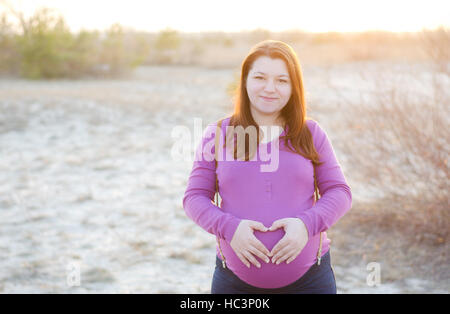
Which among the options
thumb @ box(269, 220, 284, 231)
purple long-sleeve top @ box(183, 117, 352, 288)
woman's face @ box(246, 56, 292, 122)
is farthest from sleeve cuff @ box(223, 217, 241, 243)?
woman's face @ box(246, 56, 292, 122)

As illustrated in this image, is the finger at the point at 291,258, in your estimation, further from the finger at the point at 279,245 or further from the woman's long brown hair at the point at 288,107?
the woman's long brown hair at the point at 288,107

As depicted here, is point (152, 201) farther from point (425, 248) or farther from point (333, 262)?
point (425, 248)

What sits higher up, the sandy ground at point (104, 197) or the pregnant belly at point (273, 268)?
the pregnant belly at point (273, 268)

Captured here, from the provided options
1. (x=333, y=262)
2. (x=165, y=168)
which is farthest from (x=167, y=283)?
(x=165, y=168)

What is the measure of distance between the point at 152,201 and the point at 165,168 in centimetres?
142

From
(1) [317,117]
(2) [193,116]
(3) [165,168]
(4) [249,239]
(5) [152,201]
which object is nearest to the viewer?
(4) [249,239]

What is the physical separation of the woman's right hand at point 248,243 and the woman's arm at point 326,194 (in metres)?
0.17

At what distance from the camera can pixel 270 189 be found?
179 centimetres

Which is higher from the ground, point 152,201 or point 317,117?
point 317,117

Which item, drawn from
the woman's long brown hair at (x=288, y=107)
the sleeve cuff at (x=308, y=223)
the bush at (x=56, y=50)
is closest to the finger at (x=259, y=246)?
the sleeve cuff at (x=308, y=223)

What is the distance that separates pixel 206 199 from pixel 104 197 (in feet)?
14.2

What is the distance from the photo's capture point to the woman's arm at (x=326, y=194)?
1.77 m

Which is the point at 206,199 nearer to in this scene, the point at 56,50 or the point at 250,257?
the point at 250,257

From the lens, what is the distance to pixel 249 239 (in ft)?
5.66
